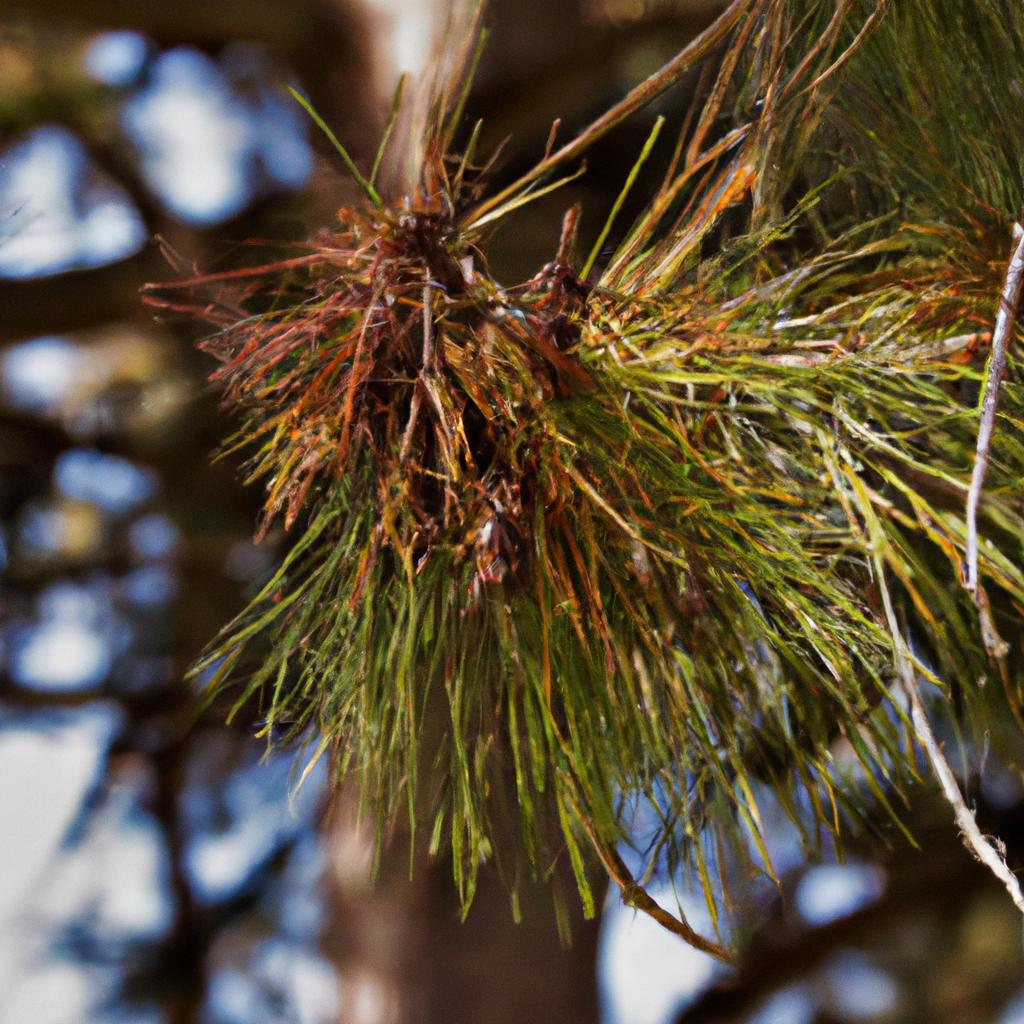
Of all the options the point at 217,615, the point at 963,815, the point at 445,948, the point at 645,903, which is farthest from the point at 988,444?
the point at 217,615

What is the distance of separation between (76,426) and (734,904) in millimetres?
1001

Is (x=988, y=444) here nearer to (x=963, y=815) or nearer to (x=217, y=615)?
(x=963, y=815)

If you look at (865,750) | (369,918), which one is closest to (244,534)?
(369,918)

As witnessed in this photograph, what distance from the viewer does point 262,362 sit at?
0.48m

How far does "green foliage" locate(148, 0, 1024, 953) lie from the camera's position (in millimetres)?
428

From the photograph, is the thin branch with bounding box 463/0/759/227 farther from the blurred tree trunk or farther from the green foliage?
the blurred tree trunk

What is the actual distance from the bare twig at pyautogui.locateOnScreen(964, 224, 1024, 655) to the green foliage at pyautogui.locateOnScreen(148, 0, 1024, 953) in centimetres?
5

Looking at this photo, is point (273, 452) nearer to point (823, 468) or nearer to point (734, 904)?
point (823, 468)

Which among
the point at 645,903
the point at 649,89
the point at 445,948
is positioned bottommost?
the point at 445,948

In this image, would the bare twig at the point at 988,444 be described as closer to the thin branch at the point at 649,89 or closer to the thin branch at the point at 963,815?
the thin branch at the point at 963,815

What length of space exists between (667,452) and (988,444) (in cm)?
14

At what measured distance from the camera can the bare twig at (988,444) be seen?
12.1 inches

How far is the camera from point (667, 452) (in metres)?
0.44

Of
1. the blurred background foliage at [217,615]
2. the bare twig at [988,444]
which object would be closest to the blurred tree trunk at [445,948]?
the blurred background foliage at [217,615]
